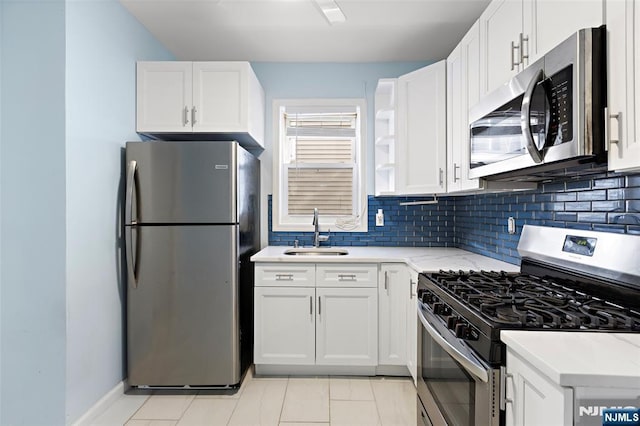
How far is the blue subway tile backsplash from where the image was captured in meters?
1.44

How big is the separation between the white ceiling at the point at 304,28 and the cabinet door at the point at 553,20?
108 cm

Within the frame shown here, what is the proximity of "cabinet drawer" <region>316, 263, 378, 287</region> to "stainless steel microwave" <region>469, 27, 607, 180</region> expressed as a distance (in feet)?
3.98

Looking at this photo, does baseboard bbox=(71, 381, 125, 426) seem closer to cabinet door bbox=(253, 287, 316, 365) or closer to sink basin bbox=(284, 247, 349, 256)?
cabinet door bbox=(253, 287, 316, 365)

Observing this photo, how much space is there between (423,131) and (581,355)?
6.63 feet

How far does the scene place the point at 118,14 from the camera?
243cm

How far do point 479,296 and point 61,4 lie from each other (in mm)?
2482

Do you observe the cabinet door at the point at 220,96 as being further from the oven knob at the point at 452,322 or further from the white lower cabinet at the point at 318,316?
the oven knob at the point at 452,322

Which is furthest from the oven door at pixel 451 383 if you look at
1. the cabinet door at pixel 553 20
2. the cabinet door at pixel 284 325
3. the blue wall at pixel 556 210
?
the cabinet door at pixel 553 20

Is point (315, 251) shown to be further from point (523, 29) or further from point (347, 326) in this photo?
point (523, 29)

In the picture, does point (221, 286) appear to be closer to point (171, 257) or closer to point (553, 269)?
point (171, 257)

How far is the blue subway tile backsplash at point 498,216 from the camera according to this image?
4.72ft

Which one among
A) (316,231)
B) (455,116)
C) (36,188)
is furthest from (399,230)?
(36,188)

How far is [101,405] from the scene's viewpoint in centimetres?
226

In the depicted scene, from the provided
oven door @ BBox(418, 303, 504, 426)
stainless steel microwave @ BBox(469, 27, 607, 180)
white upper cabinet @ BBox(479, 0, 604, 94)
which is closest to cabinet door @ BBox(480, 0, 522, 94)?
white upper cabinet @ BBox(479, 0, 604, 94)
